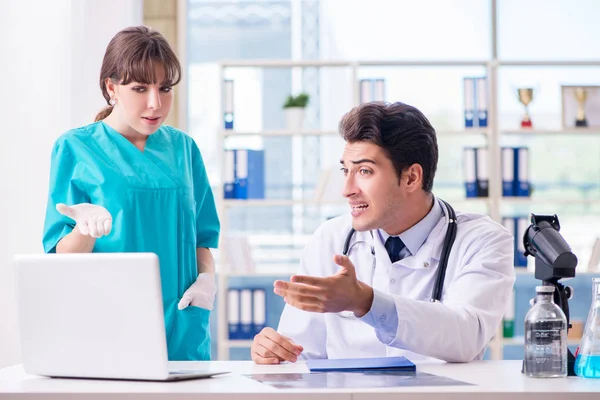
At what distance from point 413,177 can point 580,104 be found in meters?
2.86

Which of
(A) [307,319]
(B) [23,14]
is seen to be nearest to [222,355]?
(B) [23,14]

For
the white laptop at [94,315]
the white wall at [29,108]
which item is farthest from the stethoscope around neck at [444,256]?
the white wall at [29,108]

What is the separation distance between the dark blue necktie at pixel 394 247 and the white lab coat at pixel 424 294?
4cm

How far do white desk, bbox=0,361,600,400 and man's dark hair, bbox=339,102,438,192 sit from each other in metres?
0.74

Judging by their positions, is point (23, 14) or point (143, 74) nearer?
point (143, 74)

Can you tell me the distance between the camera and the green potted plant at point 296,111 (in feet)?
15.4

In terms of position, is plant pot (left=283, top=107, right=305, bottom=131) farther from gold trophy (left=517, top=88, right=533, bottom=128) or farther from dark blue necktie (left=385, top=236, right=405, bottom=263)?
dark blue necktie (left=385, top=236, right=405, bottom=263)

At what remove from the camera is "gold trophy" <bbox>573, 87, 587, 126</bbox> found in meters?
4.61

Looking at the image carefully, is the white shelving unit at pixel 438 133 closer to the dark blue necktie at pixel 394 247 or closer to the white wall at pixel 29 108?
the white wall at pixel 29 108

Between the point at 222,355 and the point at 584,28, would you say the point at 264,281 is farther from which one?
the point at 584,28

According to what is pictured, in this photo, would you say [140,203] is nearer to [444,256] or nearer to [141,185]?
[141,185]

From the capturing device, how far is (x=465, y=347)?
173cm

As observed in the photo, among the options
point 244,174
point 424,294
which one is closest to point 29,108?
point 244,174

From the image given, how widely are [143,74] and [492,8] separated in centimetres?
344
